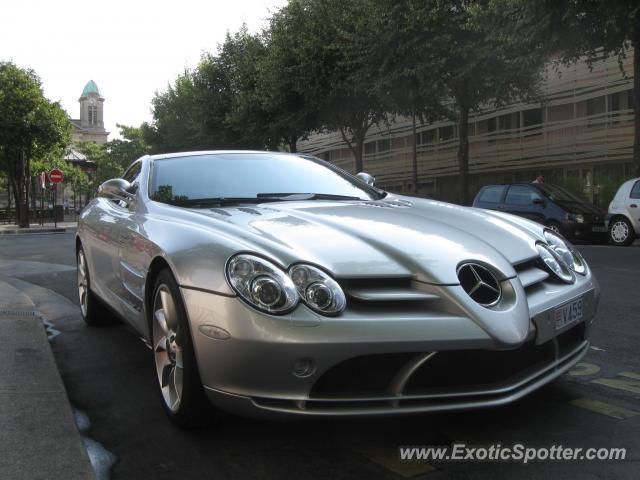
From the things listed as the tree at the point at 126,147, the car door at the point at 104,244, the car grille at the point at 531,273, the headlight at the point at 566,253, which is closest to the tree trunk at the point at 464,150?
the car door at the point at 104,244

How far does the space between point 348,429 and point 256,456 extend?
0.46m

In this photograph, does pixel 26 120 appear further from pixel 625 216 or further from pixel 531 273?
pixel 531 273

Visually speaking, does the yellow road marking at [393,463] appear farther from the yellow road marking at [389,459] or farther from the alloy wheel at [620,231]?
the alloy wheel at [620,231]

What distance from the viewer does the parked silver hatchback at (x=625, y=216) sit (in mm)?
12633

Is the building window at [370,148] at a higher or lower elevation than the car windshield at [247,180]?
higher

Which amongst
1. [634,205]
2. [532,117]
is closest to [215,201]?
[634,205]

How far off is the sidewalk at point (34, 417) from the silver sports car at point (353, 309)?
477 mm

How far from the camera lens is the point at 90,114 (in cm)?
13825

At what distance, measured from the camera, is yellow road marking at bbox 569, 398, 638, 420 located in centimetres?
288

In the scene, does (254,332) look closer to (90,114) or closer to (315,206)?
(315,206)

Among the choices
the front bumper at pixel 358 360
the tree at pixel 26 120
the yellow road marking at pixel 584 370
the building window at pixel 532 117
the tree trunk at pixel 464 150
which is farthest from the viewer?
the tree at pixel 26 120

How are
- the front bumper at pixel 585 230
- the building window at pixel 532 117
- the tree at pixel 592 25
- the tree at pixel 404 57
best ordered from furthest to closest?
the building window at pixel 532 117
the tree at pixel 404 57
the front bumper at pixel 585 230
the tree at pixel 592 25

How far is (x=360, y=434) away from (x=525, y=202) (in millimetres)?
12366

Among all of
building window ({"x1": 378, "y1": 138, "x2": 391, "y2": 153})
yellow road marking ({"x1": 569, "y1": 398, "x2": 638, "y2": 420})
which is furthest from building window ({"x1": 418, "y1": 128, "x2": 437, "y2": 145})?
yellow road marking ({"x1": 569, "y1": 398, "x2": 638, "y2": 420})
